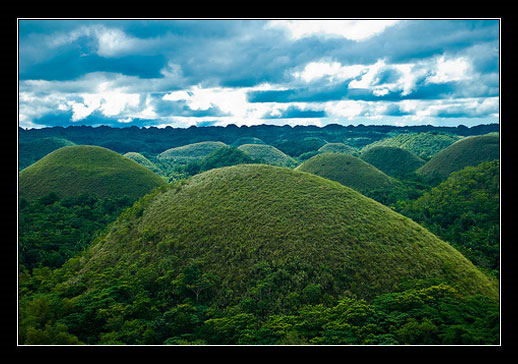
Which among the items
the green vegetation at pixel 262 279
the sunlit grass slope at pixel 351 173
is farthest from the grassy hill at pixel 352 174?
the green vegetation at pixel 262 279

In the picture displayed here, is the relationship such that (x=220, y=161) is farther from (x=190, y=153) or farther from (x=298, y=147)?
(x=298, y=147)

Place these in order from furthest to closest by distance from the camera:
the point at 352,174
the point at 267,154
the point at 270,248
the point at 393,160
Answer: the point at 267,154
the point at 393,160
the point at 352,174
the point at 270,248

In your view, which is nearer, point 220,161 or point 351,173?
point 351,173

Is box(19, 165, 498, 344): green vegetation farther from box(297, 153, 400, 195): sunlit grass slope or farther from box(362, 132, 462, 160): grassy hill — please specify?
box(362, 132, 462, 160): grassy hill

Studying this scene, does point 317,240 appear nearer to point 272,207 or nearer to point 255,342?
point 272,207

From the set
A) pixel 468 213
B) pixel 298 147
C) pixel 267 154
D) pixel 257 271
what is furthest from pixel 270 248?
pixel 298 147
